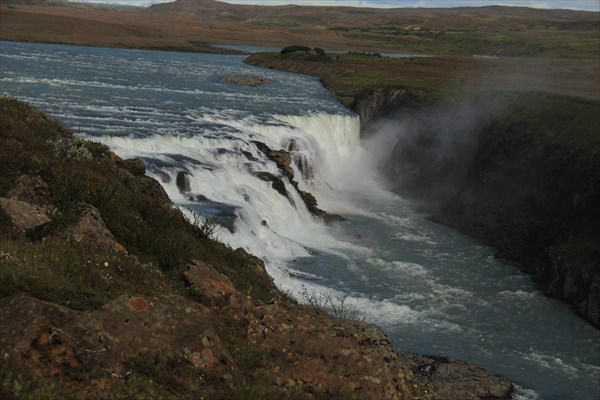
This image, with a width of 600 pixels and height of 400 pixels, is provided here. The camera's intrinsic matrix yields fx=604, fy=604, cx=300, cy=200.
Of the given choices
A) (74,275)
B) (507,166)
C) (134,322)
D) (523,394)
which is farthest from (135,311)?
(507,166)

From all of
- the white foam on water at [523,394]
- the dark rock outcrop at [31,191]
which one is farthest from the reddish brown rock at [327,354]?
the white foam on water at [523,394]

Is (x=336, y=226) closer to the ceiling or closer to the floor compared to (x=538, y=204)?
closer to the floor

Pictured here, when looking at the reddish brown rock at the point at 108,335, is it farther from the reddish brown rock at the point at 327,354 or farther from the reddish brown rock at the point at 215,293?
the reddish brown rock at the point at 215,293

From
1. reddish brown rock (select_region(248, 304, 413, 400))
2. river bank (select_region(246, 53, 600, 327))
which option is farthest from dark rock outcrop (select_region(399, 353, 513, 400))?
river bank (select_region(246, 53, 600, 327))

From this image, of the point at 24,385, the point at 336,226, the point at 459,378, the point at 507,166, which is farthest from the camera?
the point at 507,166

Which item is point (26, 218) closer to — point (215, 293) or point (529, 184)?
point (215, 293)

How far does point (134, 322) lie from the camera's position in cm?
732

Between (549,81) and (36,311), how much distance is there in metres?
59.8

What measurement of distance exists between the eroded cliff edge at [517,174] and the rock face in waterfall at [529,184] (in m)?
0.07

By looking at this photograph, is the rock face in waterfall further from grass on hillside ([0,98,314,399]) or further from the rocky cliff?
the rocky cliff

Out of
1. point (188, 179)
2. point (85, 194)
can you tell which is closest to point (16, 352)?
point (85, 194)

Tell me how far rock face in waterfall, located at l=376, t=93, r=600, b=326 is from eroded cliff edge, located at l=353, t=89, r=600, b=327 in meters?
0.07

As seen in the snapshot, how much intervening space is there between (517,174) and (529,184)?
59.5 inches

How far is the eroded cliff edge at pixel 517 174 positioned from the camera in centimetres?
2861
